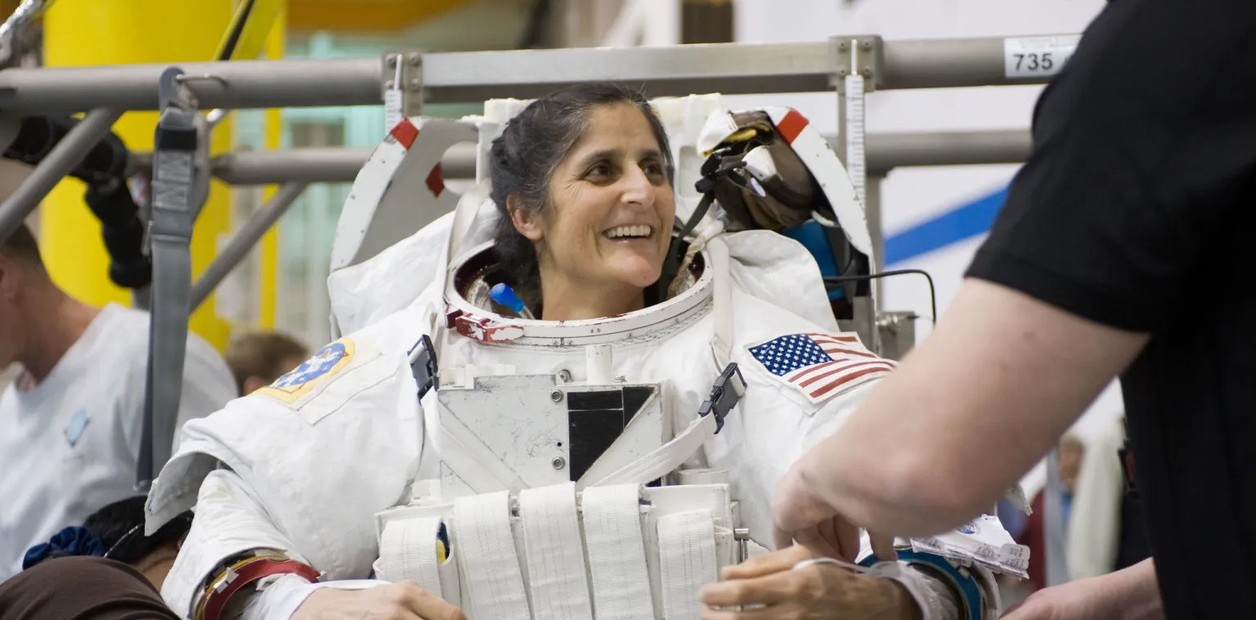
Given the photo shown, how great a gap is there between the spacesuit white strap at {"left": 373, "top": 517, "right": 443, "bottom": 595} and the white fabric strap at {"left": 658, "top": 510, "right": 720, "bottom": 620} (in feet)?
0.90

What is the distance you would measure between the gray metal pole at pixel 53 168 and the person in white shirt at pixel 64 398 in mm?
285

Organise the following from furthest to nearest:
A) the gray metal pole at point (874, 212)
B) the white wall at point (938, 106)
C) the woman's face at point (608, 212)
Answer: the white wall at point (938, 106), the gray metal pole at point (874, 212), the woman's face at point (608, 212)

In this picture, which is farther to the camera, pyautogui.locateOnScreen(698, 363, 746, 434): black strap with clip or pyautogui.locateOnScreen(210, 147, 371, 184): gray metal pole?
pyautogui.locateOnScreen(210, 147, 371, 184): gray metal pole

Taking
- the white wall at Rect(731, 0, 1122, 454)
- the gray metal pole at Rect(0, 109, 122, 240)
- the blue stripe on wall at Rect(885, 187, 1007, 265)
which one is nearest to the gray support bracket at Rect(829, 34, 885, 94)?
the gray metal pole at Rect(0, 109, 122, 240)

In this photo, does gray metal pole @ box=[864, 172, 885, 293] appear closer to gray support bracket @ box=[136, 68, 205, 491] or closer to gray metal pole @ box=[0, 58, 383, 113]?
gray metal pole @ box=[0, 58, 383, 113]

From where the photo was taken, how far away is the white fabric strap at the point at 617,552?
1725mm

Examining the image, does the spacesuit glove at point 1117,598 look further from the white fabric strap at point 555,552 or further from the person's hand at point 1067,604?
the white fabric strap at point 555,552

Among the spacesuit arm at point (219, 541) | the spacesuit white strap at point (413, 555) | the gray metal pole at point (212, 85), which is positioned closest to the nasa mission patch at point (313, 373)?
the spacesuit arm at point (219, 541)

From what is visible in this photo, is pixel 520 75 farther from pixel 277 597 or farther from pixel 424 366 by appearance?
pixel 277 597

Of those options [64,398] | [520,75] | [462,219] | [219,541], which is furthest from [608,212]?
[64,398]

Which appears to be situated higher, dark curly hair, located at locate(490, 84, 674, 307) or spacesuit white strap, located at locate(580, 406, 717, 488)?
dark curly hair, located at locate(490, 84, 674, 307)

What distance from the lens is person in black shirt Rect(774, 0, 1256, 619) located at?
0.85 metres

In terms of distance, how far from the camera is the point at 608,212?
221cm

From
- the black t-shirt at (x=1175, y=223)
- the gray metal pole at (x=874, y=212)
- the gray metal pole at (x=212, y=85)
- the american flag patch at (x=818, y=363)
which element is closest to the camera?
the black t-shirt at (x=1175, y=223)
